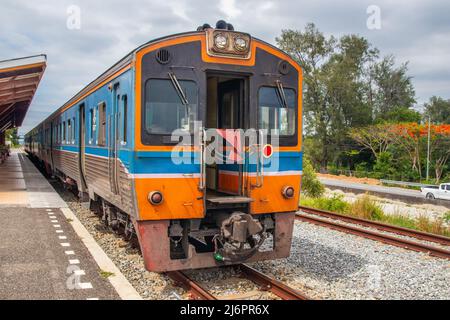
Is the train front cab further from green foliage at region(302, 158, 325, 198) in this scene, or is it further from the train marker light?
green foliage at region(302, 158, 325, 198)

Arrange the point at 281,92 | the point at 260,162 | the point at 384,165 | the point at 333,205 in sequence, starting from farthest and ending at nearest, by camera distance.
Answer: the point at 384,165
the point at 333,205
the point at 281,92
the point at 260,162

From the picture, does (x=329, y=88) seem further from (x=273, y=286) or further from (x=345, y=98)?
(x=273, y=286)

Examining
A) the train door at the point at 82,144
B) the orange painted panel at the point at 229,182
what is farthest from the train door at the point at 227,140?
the train door at the point at 82,144

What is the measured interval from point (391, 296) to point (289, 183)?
213cm

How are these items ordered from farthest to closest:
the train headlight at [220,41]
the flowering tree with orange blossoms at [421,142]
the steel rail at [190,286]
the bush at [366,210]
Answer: the flowering tree with orange blossoms at [421,142], the bush at [366,210], the train headlight at [220,41], the steel rail at [190,286]

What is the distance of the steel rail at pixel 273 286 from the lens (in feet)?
19.2

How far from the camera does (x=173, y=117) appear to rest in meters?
6.38

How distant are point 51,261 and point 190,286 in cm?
278

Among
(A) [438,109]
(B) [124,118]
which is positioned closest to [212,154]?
(B) [124,118]

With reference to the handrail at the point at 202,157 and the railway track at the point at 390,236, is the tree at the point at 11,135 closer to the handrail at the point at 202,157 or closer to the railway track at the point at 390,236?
the railway track at the point at 390,236

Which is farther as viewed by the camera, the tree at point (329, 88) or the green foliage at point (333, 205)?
the tree at point (329, 88)

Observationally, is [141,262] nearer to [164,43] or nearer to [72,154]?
[164,43]

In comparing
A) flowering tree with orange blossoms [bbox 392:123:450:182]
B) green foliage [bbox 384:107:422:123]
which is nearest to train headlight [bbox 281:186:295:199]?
flowering tree with orange blossoms [bbox 392:123:450:182]

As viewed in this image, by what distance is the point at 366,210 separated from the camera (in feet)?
47.0
